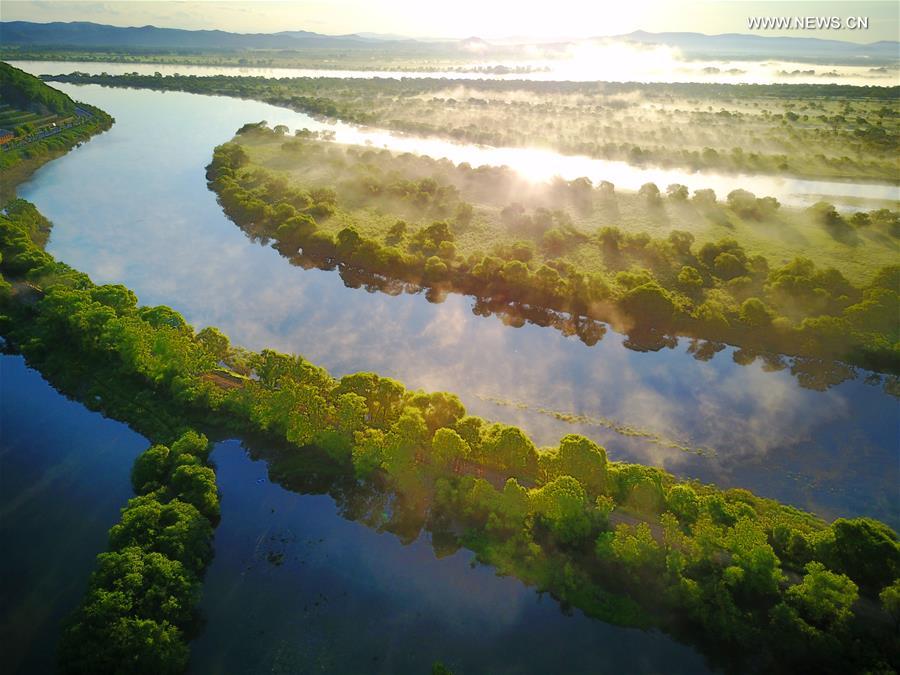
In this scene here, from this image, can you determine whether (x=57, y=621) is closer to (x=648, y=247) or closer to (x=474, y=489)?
(x=474, y=489)

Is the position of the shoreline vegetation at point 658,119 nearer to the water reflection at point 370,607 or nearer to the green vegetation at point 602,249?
the green vegetation at point 602,249

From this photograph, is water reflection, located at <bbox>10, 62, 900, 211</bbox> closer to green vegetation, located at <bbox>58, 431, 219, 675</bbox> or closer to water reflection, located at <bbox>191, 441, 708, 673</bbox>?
water reflection, located at <bbox>191, 441, 708, 673</bbox>

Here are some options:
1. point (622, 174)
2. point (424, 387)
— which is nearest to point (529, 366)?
point (424, 387)

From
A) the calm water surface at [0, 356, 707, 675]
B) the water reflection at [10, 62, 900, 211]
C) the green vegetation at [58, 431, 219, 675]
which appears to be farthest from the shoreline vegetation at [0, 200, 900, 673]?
the water reflection at [10, 62, 900, 211]

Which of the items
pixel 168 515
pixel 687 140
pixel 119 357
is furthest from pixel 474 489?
pixel 687 140

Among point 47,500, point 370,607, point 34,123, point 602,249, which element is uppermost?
point 34,123

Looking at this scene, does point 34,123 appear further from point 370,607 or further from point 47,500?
point 370,607
